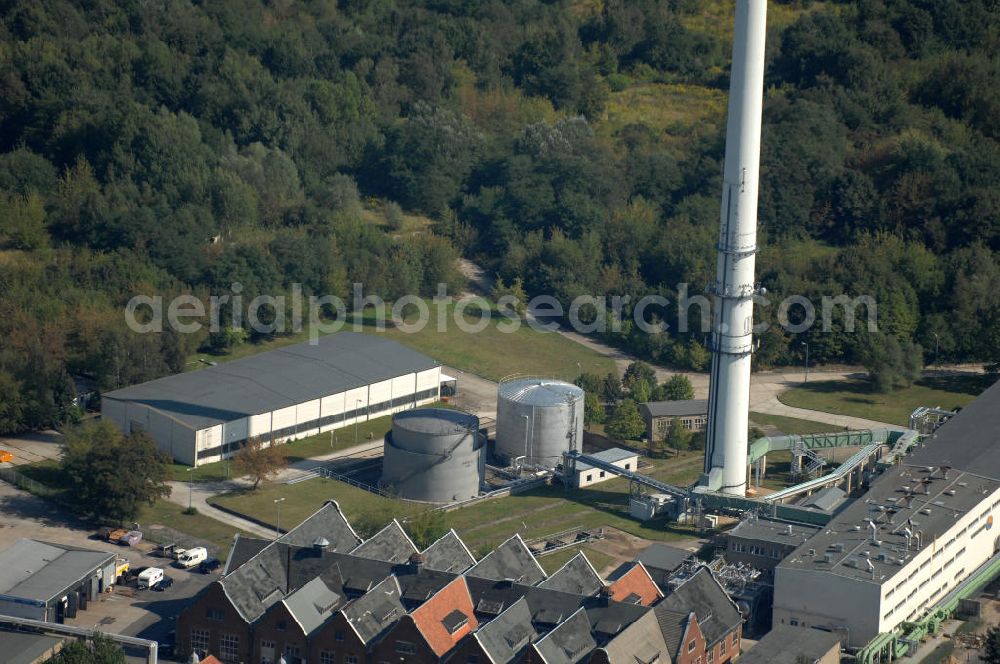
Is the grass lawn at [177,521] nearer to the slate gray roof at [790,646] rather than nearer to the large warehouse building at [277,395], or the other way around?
the large warehouse building at [277,395]

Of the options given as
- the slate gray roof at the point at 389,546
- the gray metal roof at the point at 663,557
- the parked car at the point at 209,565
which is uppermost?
the slate gray roof at the point at 389,546

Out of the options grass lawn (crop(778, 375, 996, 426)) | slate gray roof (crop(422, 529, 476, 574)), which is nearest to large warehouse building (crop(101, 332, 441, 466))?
slate gray roof (crop(422, 529, 476, 574))

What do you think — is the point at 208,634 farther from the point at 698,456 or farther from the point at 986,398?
the point at 986,398

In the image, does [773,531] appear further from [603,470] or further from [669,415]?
[669,415]

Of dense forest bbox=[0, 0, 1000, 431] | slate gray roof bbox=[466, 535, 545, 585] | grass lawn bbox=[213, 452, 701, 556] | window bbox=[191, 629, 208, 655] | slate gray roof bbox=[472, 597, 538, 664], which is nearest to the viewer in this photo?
slate gray roof bbox=[472, 597, 538, 664]

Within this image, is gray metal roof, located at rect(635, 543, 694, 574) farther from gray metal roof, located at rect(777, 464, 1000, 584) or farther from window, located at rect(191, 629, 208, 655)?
window, located at rect(191, 629, 208, 655)

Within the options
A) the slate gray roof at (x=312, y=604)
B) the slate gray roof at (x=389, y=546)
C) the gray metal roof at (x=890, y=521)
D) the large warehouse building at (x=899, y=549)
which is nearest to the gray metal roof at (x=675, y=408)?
the large warehouse building at (x=899, y=549)
